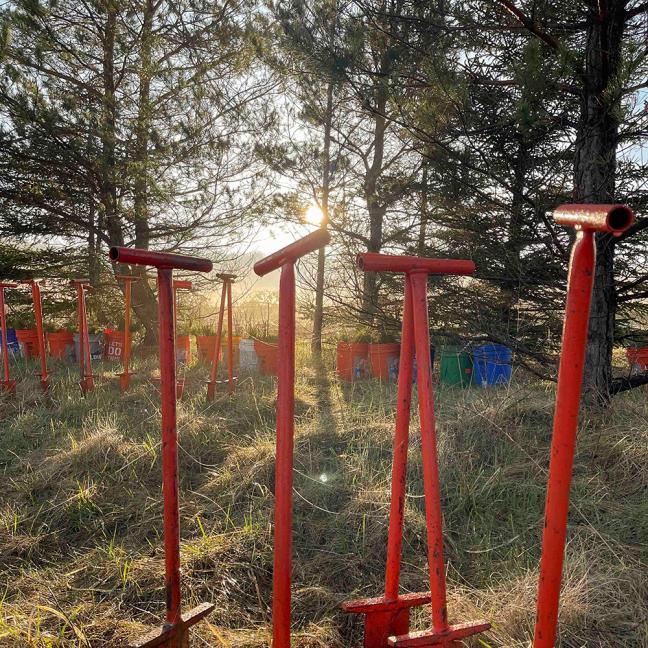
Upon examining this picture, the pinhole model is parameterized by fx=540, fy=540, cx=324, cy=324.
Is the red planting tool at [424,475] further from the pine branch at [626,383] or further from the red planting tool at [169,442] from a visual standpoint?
the pine branch at [626,383]

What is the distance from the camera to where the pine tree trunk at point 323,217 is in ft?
20.5

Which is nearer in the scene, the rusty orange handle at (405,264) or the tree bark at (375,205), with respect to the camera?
the rusty orange handle at (405,264)

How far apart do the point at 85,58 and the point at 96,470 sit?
18.9 feet

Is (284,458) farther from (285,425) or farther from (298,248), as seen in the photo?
(298,248)

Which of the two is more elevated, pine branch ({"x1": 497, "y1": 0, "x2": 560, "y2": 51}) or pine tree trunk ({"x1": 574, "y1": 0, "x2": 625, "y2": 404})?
pine branch ({"x1": 497, "y1": 0, "x2": 560, "y2": 51})

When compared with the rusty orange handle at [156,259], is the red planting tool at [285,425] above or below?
below

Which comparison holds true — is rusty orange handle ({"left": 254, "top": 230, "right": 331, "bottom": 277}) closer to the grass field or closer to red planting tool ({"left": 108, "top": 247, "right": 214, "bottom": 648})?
red planting tool ({"left": 108, "top": 247, "right": 214, "bottom": 648})

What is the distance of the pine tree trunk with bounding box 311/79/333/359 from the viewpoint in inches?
245

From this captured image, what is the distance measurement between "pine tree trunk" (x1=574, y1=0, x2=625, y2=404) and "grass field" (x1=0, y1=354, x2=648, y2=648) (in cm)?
35

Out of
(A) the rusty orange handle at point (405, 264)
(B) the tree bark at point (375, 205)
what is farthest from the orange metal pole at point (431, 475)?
(B) the tree bark at point (375, 205)

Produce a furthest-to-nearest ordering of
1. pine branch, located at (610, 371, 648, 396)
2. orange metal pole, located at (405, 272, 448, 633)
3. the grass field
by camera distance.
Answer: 1. pine branch, located at (610, 371, 648, 396)
2. the grass field
3. orange metal pole, located at (405, 272, 448, 633)

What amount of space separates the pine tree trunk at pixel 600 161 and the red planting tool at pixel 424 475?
6.92ft

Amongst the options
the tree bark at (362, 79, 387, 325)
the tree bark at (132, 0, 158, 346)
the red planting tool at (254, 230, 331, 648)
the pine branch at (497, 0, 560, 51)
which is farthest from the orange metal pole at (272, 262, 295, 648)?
the tree bark at (132, 0, 158, 346)

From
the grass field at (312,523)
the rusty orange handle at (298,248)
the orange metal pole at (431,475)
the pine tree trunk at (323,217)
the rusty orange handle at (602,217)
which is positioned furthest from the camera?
the pine tree trunk at (323,217)
